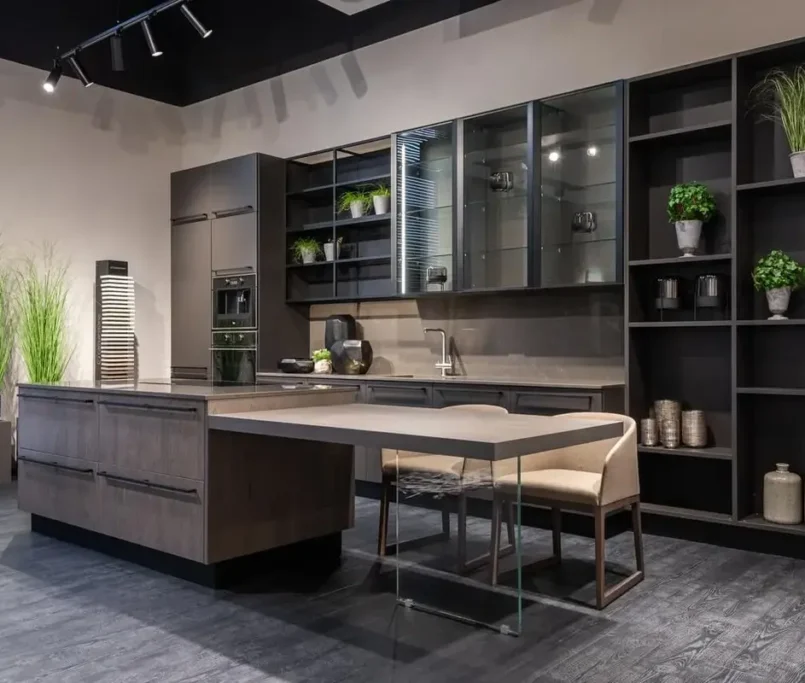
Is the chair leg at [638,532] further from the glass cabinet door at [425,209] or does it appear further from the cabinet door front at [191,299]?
the cabinet door front at [191,299]

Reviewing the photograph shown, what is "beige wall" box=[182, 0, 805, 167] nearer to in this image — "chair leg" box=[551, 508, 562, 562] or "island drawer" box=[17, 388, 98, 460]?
"chair leg" box=[551, 508, 562, 562]

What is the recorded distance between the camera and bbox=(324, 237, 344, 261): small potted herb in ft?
20.1

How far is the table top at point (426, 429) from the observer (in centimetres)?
229

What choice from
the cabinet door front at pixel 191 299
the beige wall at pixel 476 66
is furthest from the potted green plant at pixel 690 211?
the cabinet door front at pixel 191 299

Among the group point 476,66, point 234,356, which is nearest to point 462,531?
point 476,66

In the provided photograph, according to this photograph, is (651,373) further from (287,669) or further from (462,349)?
(287,669)

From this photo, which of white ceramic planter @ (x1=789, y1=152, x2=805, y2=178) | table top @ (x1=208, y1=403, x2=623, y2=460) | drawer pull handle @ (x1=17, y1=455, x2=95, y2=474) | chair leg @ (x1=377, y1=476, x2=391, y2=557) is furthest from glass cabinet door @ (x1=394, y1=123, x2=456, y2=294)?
drawer pull handle @ (x1=17, y1=455, x2=95, y2=474)

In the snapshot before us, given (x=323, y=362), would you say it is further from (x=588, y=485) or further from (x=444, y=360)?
(x=588, y=485)

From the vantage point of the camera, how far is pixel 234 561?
3379 mm

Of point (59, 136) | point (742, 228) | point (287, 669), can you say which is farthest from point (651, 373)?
point (59, 136)

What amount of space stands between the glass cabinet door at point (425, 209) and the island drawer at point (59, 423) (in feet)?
8.04

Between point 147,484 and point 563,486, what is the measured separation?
182cm

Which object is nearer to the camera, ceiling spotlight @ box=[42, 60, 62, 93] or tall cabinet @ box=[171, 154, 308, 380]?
ceiling spotlight @ box=[42, 60, 62, 93]

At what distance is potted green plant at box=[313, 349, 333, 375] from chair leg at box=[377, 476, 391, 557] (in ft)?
7.36
